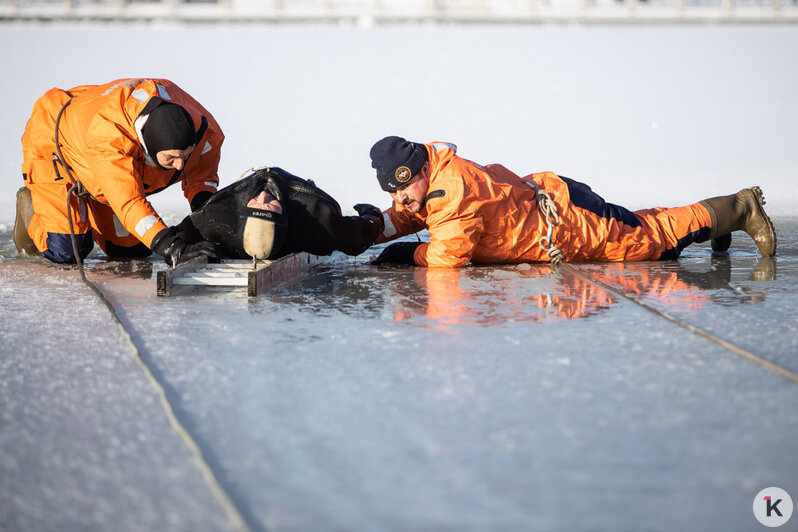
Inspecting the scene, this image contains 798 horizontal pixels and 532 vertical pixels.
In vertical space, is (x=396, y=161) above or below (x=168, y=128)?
below

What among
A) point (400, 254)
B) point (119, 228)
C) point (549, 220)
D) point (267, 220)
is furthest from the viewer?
point (119, 228)

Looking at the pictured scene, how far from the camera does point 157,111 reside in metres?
2.87

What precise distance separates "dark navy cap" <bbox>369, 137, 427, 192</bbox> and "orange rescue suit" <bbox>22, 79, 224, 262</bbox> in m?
0.84

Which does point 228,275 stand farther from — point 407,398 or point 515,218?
point 407,398

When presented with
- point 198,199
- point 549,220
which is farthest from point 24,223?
point 549,220

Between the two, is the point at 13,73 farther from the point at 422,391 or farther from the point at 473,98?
the point at 422,391

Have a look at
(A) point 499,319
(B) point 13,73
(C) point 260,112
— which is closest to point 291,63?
(C) point 260,112

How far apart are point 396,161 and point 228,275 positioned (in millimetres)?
781

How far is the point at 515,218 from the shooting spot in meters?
3.22

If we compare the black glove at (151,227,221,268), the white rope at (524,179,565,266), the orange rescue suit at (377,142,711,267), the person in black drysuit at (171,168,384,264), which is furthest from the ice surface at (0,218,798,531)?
the white rope at (524,179,565,266)

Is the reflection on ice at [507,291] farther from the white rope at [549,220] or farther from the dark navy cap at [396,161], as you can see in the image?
the dark navy cap at [396,161]

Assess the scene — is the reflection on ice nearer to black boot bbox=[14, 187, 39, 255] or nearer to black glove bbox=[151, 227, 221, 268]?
black glove bbox=[151, 227, 221, 268]

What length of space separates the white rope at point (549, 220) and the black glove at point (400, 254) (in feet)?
1.84

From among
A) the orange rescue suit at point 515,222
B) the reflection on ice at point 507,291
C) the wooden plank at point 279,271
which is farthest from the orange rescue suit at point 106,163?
the orange rescue suit at point 515,222
